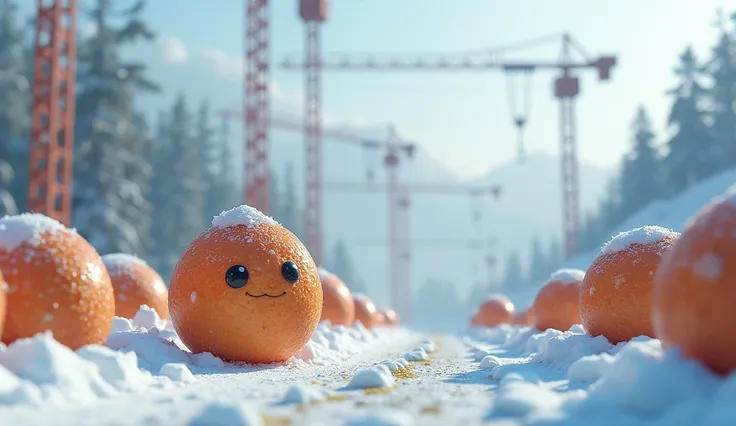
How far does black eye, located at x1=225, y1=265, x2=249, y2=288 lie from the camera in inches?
304

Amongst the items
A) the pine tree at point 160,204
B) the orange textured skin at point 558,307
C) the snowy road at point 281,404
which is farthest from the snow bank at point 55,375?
the pine tree at point 160,204

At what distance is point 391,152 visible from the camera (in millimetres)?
77062

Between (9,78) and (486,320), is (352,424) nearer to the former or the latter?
(486,320)

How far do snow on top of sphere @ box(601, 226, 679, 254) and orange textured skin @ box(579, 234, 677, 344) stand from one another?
59mm

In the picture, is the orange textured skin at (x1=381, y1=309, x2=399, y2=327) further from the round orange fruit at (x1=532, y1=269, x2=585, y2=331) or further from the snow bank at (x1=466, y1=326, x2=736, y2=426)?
the snow bank at (x1=466, y1=326, x2=736, y2=426)

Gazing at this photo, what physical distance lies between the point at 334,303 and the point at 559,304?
4.81 meters

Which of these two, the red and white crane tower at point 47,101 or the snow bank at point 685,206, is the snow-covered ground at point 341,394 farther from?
the snow bank at point 685,206

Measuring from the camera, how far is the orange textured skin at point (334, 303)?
47.4ft

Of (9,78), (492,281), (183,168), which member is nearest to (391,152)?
(492,281)

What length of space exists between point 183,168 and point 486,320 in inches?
1184

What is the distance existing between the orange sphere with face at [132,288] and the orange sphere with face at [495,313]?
13.8 metres

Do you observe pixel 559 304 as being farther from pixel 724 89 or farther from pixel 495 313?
pixel 724 89

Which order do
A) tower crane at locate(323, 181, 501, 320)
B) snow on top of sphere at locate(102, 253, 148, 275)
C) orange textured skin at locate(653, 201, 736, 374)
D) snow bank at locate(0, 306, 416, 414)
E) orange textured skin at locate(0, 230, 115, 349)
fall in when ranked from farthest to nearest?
tower crane at locate(323, 181, 501, 320), snow on top of sphere at locate(102, 253, 148, 275), orange textured skin at locate(0, 230, 115, 349), snow bank at locate(0, 306, 416, 414), orange textured skin at locate(653, 201, 736, 374)

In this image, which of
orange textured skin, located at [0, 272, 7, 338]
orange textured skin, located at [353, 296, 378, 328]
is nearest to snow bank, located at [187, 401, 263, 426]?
orange textured skin, located at [0, 272, 7, 338]
